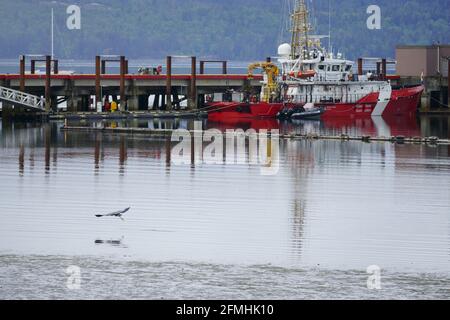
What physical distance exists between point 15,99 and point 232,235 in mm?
44830

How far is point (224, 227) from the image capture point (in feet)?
109

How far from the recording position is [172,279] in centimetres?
2744

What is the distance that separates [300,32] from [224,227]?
55.4 metres

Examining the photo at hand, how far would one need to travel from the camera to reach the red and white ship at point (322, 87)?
85562 mm

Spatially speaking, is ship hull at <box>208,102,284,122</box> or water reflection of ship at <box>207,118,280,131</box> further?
ship hull at <box>208,102,284,122</box>

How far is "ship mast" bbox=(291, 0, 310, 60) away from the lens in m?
86.9

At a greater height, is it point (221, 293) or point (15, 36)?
point (15, 36)

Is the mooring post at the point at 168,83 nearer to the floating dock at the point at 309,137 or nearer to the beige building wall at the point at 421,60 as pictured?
the floating dock at the point at 309,137

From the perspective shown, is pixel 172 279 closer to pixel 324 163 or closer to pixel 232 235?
pixel 232 235

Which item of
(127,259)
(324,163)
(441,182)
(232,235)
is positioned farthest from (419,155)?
(127,259)

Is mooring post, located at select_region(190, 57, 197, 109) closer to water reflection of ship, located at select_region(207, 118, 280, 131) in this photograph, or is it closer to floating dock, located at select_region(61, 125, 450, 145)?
water reflection of ship, located at select_region(207, 118, 280, 131)

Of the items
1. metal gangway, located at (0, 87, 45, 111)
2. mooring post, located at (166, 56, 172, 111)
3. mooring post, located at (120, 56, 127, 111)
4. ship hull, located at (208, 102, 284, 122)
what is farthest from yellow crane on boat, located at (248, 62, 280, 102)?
metal gangway, located at (0, 87, 45, 111)

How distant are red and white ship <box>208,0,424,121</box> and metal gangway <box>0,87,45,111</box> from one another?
1417 cm

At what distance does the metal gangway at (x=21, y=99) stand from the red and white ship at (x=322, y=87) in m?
14.2
